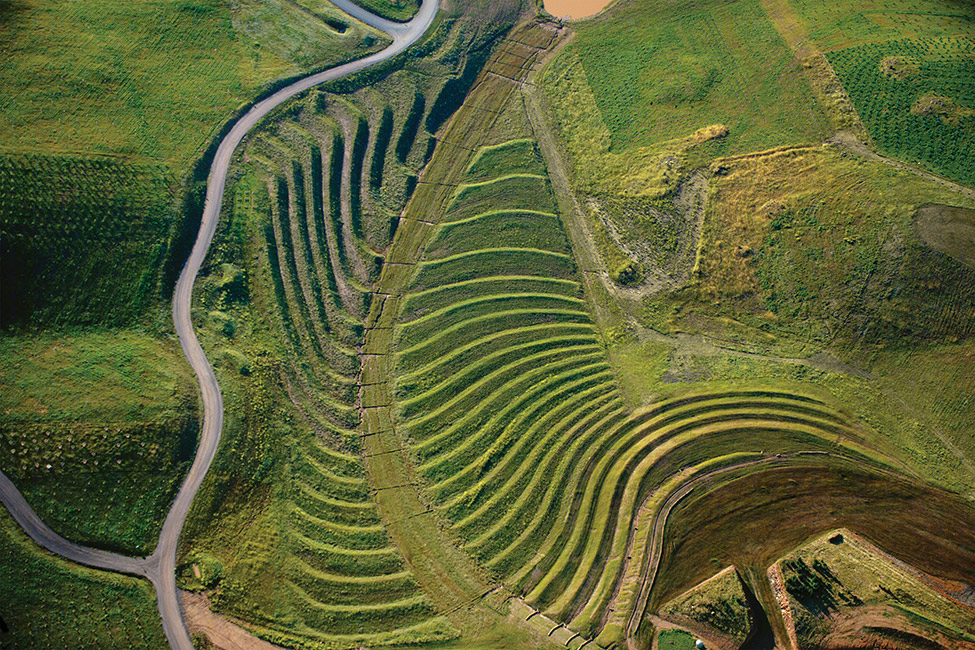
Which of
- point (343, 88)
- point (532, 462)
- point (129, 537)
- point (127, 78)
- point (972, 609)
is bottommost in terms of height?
point (972, 609)

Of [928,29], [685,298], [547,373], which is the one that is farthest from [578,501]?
[928,29]

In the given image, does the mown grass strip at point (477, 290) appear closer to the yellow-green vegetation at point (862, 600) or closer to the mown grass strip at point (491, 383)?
the mown grass strip at point (491, 383)

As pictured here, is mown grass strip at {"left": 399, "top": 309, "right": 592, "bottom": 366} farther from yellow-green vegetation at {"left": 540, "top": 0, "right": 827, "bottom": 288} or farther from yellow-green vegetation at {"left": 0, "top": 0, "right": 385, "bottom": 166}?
yellow-green vegetation at {"left": 0, "top": 0, "right": 385, "bottom": 166}

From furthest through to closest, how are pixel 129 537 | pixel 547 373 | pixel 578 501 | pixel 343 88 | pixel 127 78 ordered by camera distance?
pixel 343 88 → pixel 127 78 → pixel 547 373 → pixel 578 501 → pixel 129 537

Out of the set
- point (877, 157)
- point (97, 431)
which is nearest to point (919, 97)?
point (877, 157)

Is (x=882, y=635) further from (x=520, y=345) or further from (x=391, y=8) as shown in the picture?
(x=391, y=8)

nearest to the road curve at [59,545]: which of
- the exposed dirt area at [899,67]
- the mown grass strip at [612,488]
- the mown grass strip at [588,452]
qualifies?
the mown grass strip at [588,452]

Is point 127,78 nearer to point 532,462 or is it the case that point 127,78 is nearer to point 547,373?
point 547,373
